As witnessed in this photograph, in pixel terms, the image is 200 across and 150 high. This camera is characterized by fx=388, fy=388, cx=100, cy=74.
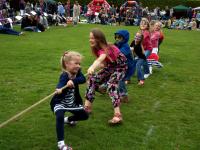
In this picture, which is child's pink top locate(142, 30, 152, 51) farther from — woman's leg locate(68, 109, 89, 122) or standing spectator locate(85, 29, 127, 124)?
woman's leg locate(68, 109, 89, 122)

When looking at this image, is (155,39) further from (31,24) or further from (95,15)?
(95,15)

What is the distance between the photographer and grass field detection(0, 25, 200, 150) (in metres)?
5.42

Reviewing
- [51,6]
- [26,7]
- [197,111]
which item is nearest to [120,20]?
[51,6]

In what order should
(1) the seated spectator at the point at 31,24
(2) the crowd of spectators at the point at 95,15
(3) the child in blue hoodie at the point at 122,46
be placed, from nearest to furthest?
1. (3) the child in blue hoodie at the point at 122,46
2. (1) the seated spectator at the point at 31,24
3. (2) the crowd of spectators at the point at 95,15

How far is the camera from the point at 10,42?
16.7 meters

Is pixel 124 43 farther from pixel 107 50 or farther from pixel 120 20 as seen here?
pixel 120 20

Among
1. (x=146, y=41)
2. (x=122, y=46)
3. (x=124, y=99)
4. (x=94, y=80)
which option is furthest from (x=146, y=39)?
(x=94, y=80)

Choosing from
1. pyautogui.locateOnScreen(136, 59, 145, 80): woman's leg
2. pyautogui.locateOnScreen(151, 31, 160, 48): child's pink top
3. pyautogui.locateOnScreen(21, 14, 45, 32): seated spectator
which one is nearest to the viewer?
pyautogui.locateOnScreen(136, 59, 145, 80): woman's leg

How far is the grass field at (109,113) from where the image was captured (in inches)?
213

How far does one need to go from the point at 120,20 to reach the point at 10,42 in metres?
19.6

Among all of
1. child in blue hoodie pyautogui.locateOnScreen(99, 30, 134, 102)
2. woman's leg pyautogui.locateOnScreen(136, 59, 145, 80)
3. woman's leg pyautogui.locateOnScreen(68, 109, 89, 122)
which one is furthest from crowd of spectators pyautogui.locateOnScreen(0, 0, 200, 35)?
woman's leg pyautogui.locateOnScreen(68, 109, 89, 122)

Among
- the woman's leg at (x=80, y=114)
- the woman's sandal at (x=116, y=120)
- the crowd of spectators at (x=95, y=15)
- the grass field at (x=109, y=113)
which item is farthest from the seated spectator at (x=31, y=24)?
the woman's leg at (x=80, y=114)

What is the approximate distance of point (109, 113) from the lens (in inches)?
269

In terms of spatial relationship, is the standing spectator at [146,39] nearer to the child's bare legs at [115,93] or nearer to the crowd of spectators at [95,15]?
the child's bare legs at [115,93]
